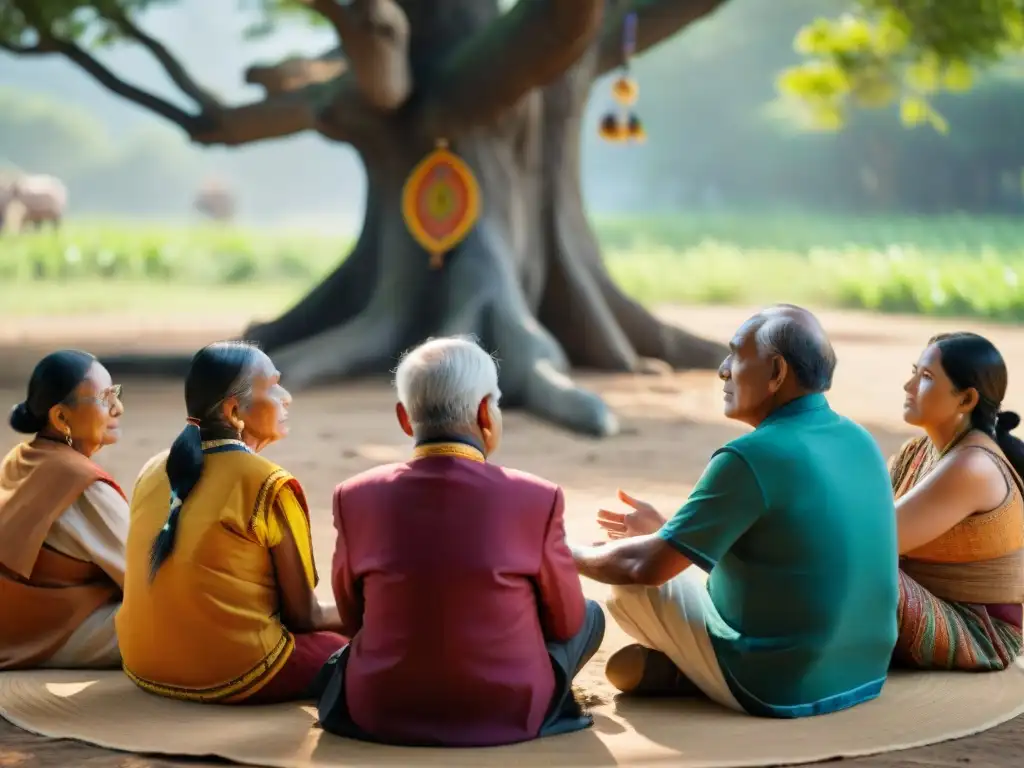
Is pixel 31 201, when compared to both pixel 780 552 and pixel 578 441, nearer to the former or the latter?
pixel 578 441

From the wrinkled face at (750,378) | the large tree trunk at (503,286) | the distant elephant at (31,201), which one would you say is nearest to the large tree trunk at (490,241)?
the large tree trunk at (503,286)

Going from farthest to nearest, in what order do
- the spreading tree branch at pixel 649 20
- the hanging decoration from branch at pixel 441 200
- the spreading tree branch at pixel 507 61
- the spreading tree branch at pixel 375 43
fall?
the spreading tree branch at pixel 649 20 < the hanging decoration from branch at pixel 441 200 < the spreading tree branch at pixel 375 43 < the spreading tree branch at pixel 507 61

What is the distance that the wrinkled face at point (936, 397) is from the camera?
3.66 m

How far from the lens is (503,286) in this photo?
10039mm

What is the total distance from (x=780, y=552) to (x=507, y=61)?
645 centimetres

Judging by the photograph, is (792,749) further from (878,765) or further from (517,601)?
(517,601)

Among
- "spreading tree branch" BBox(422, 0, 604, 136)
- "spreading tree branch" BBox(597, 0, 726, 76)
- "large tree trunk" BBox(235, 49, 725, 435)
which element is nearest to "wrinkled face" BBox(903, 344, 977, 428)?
"spreading tree branch" BBox(422, 0, 604, 136)

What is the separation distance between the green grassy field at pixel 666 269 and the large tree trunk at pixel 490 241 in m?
7.85

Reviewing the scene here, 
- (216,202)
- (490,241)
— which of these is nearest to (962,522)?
(490,241)

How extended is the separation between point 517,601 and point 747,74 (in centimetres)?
4020

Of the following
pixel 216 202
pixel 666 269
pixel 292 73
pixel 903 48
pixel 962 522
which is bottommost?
pixel 962 522

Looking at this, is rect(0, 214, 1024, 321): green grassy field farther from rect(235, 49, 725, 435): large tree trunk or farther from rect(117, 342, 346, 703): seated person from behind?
rect(117, 342, 346, 703): seated person from behind

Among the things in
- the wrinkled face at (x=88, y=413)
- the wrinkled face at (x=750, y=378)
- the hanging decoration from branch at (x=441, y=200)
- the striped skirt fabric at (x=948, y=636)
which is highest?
the hanging decoration from branch at (x=441, y=200)

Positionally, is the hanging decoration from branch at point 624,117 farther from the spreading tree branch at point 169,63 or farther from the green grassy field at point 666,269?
the green grassy field at point 666,269
